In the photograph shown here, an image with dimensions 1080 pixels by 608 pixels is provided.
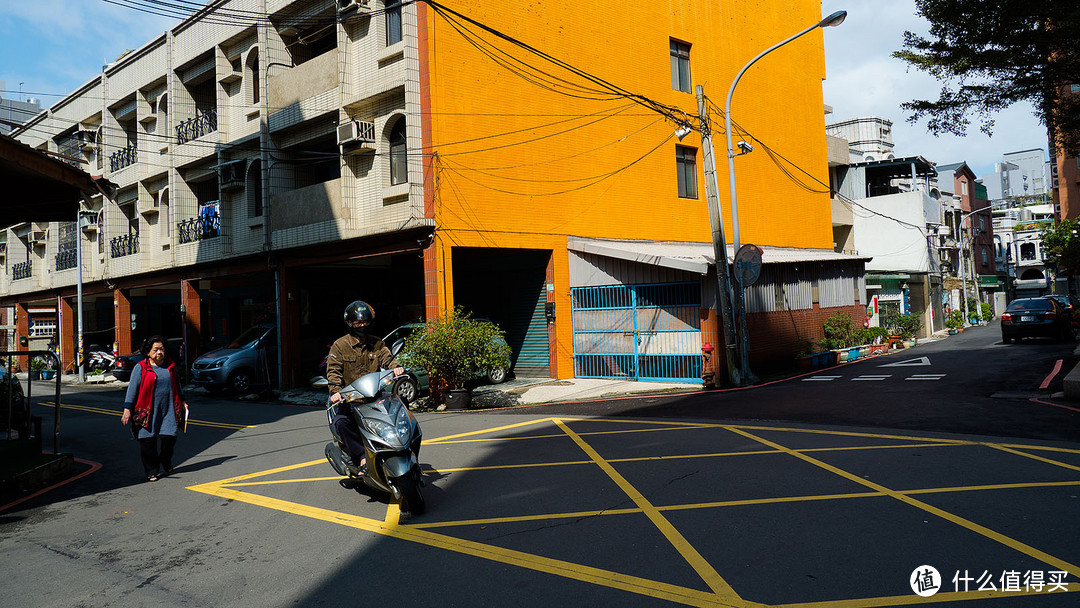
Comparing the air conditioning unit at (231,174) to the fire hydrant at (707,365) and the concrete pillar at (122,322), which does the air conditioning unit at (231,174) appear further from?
the fire hydrant at (707,365)

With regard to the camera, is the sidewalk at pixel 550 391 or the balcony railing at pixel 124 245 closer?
the sidewalk at pixel 550 391

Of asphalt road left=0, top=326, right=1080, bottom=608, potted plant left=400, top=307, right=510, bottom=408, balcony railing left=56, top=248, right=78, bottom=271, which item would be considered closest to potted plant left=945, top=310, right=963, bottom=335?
asphalt road left=0, top=326, right=1080, bottom=608

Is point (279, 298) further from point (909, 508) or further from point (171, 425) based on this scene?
point (909, 508)

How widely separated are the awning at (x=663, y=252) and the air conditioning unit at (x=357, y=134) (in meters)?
5.79

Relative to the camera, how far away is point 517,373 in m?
20.3

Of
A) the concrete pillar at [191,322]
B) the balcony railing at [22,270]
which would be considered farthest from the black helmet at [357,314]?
the balcony railing at [22,270]

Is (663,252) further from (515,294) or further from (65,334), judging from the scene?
(65,334)

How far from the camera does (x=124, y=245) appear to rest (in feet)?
95.6

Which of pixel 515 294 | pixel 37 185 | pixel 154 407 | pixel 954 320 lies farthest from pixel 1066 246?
pixel 37 185

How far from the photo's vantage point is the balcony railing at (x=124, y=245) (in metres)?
28.4

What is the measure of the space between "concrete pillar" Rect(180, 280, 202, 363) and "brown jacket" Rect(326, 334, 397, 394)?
A: 833 inches

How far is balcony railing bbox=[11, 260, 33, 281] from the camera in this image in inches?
1446

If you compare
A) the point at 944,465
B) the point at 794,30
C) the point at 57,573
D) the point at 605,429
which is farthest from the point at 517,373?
the point at 794,30

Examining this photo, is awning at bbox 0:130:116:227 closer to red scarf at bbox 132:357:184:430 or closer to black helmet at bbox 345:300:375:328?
red scarf at bbox 132:357:184:430
